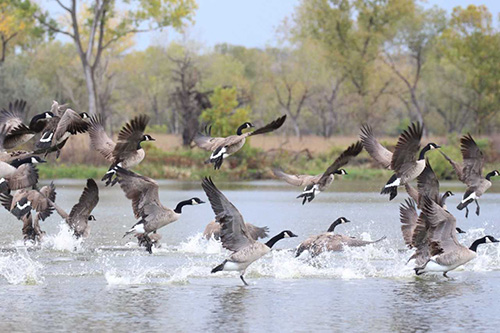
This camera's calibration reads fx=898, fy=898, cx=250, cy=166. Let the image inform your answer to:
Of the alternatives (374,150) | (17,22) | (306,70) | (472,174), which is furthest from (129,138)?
(306,70)

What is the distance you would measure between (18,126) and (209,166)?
97.9 ft

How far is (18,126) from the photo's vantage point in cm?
1573

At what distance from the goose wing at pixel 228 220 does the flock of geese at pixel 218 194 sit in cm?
1

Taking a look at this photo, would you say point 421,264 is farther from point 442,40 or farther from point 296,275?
point 442,40

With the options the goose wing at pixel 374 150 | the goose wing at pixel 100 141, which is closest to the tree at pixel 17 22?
the goose wing at pixel 100 141

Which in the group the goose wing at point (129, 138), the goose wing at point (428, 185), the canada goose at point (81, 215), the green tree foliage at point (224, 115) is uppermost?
the green tree foliage at point (224, 115)

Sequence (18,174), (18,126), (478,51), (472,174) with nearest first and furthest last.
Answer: (18,126), (18,174), (472,174), (478,51)

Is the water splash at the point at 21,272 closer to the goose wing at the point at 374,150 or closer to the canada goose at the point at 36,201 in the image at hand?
the canada goose at the point at 36,201

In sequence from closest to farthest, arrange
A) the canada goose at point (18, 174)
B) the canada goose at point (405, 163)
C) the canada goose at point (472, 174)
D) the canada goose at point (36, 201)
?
the canada goose at point (18, 174) → the canada goose at point (405, 163) → the canada goose at point (36, 201) → the canada goose at point (472, 174)

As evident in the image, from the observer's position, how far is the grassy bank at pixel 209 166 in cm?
4441

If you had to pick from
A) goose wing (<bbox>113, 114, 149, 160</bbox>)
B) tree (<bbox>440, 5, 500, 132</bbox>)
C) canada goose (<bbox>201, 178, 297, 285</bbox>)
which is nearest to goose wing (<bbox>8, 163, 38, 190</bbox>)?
goose wing (<bbox>113, 114, 149, 160</bbox>)

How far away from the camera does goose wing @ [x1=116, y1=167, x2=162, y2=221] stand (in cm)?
1511

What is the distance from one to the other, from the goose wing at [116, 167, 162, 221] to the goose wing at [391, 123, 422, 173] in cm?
431

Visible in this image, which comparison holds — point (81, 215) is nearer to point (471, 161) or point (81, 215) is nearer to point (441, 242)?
point (441, 242)
